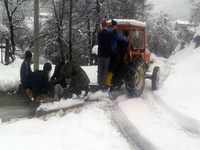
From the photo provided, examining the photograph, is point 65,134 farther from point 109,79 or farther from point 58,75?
point 58,75

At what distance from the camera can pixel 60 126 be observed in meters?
6.36

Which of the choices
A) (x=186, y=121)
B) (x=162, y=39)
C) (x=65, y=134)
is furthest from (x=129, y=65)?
(x=162, y=39)

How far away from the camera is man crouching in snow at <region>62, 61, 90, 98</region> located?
27.5 ft

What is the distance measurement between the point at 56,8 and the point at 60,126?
20.4 meters

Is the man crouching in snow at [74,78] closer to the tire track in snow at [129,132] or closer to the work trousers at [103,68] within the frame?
the work trousers at [103,68]

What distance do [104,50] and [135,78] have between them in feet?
3.95

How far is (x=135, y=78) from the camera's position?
29.4 ft

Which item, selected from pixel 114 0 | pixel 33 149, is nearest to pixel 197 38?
pixel 114 0

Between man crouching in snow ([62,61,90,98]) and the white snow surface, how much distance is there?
0.43 m

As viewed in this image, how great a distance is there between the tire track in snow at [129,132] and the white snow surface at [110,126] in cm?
10

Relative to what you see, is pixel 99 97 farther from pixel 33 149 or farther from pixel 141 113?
pixel 33 149

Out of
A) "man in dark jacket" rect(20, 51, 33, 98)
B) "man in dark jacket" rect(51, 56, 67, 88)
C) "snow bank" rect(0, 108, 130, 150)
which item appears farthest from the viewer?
"man in dark jacket" rect(51, 56, 67, 88)

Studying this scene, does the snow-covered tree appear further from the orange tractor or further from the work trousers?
the work trousers

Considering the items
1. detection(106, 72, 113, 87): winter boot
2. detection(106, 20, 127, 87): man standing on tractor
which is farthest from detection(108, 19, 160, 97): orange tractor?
detection(106, 72, 113, 87): winter boot
